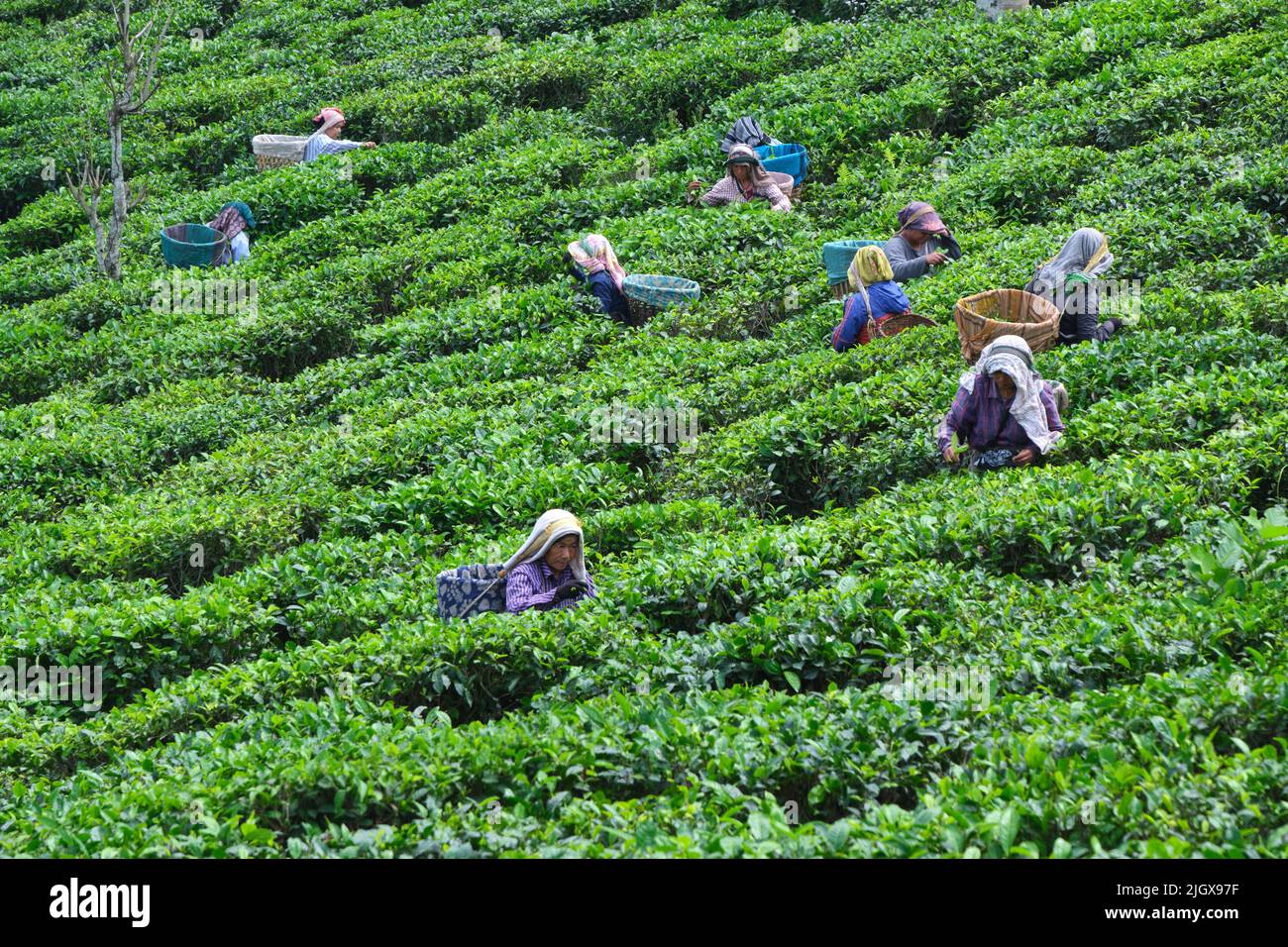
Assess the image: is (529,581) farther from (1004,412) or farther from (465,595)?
(1004,412)

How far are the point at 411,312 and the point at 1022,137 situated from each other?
692 cm

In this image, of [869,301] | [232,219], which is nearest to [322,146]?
[232,219]

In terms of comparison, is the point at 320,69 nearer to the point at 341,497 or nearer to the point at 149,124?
the point at 149,124

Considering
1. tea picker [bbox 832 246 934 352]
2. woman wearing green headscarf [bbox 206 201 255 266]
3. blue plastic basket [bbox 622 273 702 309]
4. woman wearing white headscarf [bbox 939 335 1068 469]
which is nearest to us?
woman wearing white headscarf [bbox 939 335 1068 469]

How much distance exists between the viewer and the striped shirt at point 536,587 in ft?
25.5

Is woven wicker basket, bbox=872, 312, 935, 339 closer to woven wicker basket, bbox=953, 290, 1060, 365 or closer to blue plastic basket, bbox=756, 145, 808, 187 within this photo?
woven wicker basket, bbox=953, 290, 1060, 365

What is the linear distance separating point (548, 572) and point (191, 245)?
11.0 m

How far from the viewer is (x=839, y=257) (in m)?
12.1

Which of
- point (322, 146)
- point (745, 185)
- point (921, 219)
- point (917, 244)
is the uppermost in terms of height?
point (921, 219)

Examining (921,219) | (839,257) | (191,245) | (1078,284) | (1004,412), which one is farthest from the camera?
(191,245)

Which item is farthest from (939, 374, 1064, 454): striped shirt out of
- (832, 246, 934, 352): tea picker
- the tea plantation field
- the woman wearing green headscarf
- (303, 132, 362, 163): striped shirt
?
(303, 132, 362, 163): striped shirt

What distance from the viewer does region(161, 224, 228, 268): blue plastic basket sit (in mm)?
17203

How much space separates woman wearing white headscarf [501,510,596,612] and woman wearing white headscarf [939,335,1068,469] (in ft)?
8.49

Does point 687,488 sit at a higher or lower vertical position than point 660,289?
lower
